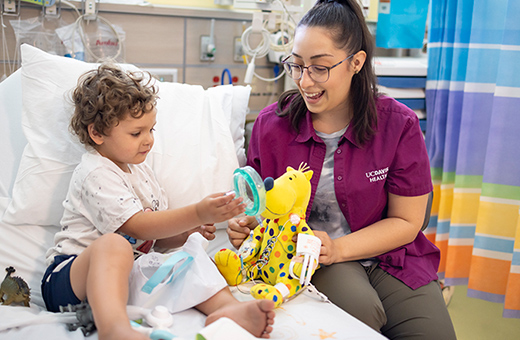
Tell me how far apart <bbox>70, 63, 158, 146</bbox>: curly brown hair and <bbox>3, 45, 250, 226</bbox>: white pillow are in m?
0.22

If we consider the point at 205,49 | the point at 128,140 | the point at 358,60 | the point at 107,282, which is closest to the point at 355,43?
the point at 358,60

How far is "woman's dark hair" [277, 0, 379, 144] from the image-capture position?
56.1 inches

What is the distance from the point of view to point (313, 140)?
5.01 feet

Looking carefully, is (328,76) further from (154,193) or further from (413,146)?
(154,193)

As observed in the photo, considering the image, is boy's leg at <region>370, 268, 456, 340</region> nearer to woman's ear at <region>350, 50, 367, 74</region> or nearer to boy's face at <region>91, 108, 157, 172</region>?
woman's ear at <region>350, 50, 367, 74</region>

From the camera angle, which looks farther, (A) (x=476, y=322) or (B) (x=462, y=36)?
(A) (x=476, y=322)

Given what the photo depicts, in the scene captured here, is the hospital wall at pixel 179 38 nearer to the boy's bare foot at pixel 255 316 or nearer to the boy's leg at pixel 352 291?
the boy's leg at pixel 352 291

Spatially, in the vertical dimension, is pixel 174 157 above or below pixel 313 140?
below

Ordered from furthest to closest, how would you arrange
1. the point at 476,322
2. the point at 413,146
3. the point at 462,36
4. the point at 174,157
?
the point at 476,322
the point at 462,36
the point at 174,157
the point at 413,146

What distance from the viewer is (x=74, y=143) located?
1565 millimetres

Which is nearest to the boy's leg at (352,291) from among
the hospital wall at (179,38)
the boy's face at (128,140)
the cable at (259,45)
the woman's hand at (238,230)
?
the woman's hand at (238,230)

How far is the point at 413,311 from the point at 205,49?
5.64 feet

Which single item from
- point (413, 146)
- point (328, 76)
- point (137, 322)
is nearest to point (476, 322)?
point (413, 146)

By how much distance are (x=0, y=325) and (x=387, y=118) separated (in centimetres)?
116
